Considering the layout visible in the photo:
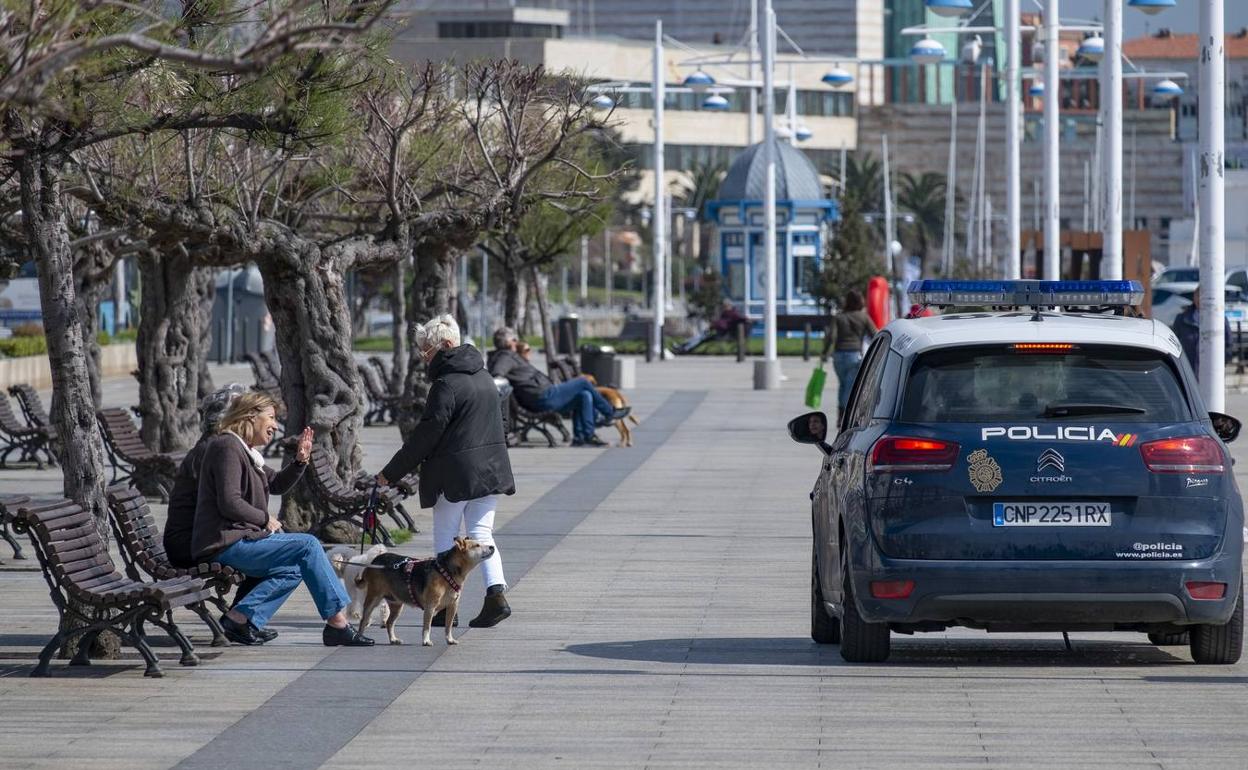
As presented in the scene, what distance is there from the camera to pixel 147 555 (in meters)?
10.7

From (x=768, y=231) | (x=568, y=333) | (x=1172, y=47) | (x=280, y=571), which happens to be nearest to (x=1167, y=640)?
(x=280, y=571)

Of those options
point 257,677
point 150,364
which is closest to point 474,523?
point 257,677

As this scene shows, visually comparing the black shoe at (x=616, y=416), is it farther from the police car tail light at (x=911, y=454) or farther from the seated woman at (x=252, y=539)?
the police car tail light at (x=911, y=454)

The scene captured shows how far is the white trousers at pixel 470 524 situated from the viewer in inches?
450

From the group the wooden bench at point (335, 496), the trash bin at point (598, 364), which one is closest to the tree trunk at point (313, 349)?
the wooden bench at point (335, 496)

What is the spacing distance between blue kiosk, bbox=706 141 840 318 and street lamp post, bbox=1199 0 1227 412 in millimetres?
52490

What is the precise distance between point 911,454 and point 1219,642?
5.73 feet

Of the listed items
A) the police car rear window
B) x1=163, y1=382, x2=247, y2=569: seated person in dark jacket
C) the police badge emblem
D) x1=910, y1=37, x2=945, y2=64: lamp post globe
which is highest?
x1=910, y1=37, x2=945, y2=64: lamp post globe

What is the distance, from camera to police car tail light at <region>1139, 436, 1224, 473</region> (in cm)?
930

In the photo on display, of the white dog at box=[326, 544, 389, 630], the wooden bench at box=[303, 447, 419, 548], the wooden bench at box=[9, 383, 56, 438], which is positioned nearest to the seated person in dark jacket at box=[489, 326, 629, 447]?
the wooden bench at box=[9, 383, 56, 438]

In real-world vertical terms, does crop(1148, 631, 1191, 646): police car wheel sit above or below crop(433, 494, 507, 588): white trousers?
below

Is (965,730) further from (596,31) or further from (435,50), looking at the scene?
(596,31)

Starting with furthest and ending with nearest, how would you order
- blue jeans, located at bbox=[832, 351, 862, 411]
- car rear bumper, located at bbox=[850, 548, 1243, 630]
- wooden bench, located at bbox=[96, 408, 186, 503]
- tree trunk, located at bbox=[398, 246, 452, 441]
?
blue jeans, located at bbox=[832, 351, 862, 411]
tree trunk, located at bbox=[398, 246, 452, 441]
wooden bench, located at bbox=[96, 408, 186, 503]
car rear bumper, located at bbox=[850, 548, 1243, 630]

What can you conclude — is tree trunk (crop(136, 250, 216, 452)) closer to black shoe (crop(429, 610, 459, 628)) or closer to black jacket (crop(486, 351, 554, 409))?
black jacket (crop(486, 351, 554, 409))
